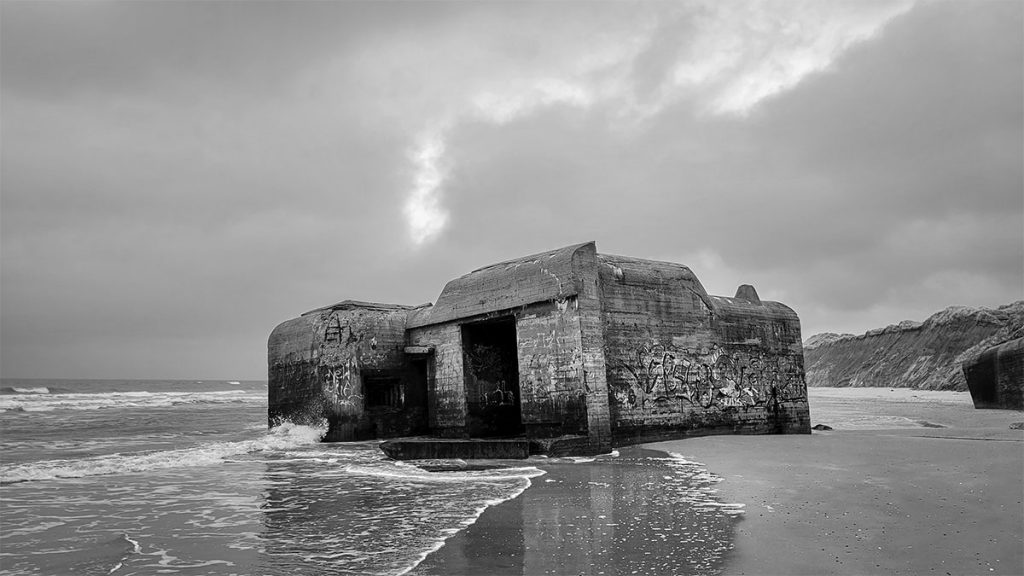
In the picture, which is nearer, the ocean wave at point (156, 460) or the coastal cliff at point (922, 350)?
the ocean wave at point (156, 460)

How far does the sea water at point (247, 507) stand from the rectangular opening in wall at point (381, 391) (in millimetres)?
1472

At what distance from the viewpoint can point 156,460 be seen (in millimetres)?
12664

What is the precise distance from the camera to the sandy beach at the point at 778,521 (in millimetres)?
4945

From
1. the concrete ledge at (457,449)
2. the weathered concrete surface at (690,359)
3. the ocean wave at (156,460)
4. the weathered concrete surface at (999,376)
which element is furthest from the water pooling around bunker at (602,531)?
the weathered concrete surface at (999,376)

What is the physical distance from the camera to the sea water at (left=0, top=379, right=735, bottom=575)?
5.55m

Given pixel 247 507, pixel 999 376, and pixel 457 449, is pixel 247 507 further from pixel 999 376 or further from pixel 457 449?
pixel 999 376

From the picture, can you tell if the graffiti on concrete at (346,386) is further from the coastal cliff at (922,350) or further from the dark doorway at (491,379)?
the coastal cliff at (922,350)

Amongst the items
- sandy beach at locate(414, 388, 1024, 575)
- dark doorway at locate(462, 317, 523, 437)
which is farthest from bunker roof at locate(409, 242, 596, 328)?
sandy beach at locate(414, 388, 1024, 575)

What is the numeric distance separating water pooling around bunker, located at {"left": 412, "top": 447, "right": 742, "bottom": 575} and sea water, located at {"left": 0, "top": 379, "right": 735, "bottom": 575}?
4.3 inches

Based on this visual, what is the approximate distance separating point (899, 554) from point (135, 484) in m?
9.60

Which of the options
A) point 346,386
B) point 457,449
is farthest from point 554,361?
point 346,386

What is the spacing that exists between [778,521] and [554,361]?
260 inches

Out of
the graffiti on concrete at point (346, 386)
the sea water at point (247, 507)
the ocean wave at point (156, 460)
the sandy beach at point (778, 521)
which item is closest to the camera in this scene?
the sandy beach at point (778, 521)

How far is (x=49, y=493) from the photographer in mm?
9156
